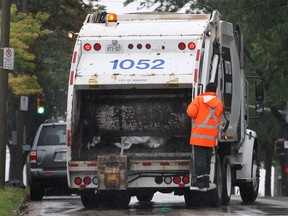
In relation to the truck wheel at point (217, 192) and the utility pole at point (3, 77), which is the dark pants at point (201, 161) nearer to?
the truck wheel at point (217, 192)

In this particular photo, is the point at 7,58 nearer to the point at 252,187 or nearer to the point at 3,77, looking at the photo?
the point at 3,77

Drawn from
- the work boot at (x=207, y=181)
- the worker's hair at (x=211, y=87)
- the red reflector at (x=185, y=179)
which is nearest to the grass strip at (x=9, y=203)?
the red reflector at (x=185, y=179)

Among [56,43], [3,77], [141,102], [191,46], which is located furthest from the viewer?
[56,43]

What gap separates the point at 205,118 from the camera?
13969 millimetres

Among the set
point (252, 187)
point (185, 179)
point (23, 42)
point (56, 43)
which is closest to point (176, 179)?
point (185, 179)

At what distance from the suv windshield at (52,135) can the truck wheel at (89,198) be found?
335 centimetres

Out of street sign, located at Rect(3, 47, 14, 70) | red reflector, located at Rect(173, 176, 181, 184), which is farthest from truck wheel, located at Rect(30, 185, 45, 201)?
red reflector, located at Rect(173, 176, 181, 184)

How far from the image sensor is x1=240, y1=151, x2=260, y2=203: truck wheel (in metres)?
17.4

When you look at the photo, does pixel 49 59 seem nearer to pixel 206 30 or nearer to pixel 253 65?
pixel 253 65

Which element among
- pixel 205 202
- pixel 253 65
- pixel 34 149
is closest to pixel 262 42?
pixel 253 65

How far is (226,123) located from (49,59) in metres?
18.8

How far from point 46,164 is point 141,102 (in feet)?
13.8

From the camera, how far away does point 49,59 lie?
33500mm

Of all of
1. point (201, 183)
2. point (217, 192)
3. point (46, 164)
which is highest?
point (46, 164)
